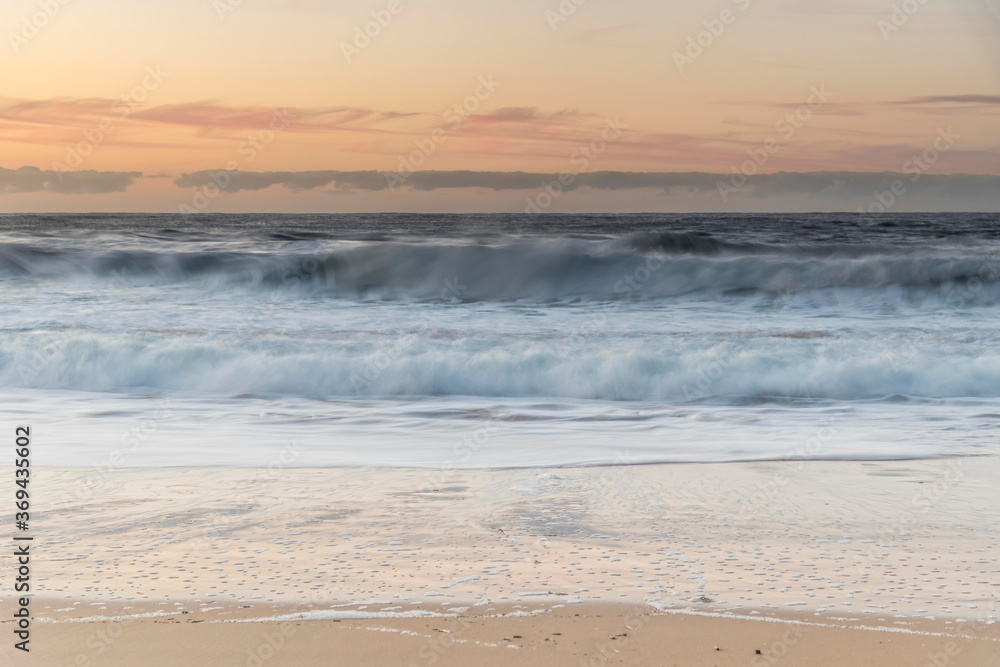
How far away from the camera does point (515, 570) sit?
3.15m

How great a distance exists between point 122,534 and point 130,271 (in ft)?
58.7

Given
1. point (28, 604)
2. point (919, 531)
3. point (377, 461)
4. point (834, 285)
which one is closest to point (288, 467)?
point (377, 461)

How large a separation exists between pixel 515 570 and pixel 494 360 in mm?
6633

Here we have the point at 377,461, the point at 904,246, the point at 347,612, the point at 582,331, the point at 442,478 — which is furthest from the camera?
the point at 904,246

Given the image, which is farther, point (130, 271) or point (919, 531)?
point (130, 271)

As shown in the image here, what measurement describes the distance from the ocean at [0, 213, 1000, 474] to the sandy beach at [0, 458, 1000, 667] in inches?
34.9

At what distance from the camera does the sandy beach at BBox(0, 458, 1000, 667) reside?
8.34ft

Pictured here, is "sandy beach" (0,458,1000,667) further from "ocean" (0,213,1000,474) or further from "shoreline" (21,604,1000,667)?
"ocean" (0,213,1000,474)

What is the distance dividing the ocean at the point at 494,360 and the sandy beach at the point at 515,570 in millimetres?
885

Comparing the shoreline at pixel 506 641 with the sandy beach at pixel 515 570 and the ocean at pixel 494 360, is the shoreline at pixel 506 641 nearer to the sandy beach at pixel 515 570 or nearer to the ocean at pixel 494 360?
the sandy beach at pixel 515 570

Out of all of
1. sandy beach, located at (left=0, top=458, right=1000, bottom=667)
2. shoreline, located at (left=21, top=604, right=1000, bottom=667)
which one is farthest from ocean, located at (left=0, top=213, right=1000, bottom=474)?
shoreline, located at (left=21, top=604, right=1000, bottom=667)

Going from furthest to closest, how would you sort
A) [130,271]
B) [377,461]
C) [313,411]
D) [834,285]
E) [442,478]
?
[130,271], [834,285], [313,411], [377,461], [442,478]

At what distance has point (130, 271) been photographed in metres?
19.9

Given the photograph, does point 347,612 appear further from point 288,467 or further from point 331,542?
point 288,467
